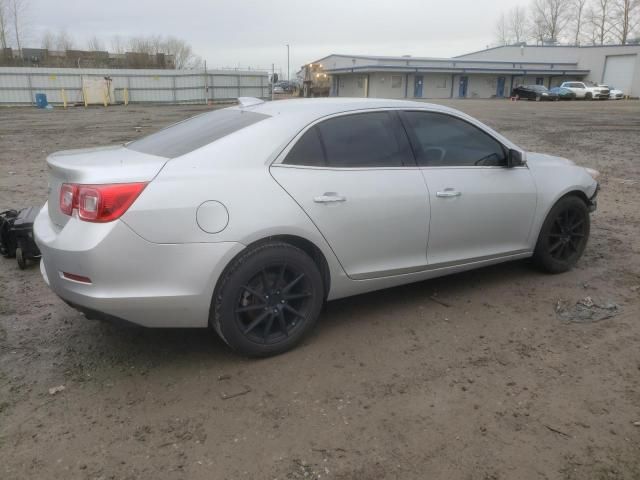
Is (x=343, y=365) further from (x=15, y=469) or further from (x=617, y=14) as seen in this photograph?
(x=617, y=14)

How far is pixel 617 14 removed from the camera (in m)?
79.2

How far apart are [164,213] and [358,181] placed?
1285mm

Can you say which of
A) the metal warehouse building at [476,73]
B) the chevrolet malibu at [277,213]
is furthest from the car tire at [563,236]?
the metal warehouse building at [476,73]

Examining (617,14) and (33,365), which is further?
(617,14)

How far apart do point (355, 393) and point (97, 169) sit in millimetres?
1902

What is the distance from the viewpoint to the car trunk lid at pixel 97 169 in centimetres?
294

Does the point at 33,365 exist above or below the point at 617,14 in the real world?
below

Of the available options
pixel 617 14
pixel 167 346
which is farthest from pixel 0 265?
pixel 617 14

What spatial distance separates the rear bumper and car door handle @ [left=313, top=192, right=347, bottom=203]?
595 millimetres

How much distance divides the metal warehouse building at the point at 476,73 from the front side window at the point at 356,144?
172 feet

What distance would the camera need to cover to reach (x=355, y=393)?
3025 mm

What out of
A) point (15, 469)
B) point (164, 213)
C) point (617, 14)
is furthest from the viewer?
point (617, 14)

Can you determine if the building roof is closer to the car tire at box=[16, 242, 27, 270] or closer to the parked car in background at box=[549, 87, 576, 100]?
the parked car in background at box=[549, 87, 576, 100]

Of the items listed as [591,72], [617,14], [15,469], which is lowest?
[15,469]
